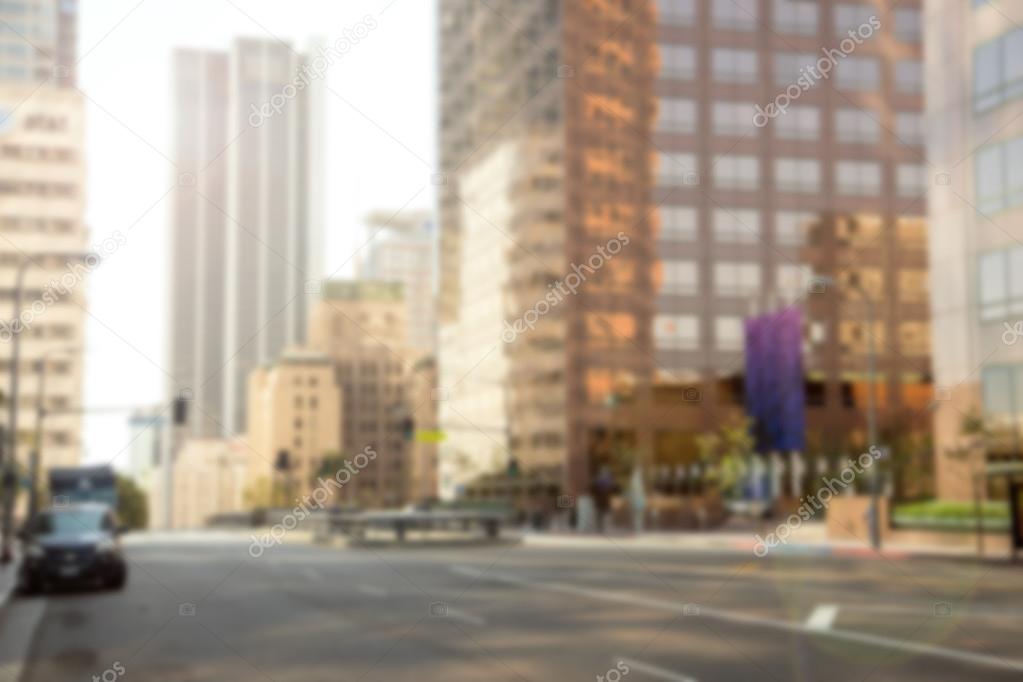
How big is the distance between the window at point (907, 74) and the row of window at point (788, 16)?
1955 millimetres

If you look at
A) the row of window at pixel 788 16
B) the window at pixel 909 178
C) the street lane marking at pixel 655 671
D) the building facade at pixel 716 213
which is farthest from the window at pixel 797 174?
the street lane marking at pixel 655 671

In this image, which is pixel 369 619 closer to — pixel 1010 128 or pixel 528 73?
pixel 1010 128

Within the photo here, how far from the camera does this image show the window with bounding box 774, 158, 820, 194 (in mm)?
94312

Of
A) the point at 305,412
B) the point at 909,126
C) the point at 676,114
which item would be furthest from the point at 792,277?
the point at 305,412

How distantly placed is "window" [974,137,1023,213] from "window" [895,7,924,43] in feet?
194

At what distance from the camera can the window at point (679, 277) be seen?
9438 cm

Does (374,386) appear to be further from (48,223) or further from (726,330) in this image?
(726,330)

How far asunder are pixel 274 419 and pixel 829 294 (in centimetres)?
9276

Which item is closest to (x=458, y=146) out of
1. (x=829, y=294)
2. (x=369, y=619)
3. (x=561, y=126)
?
(x=561, y=126)

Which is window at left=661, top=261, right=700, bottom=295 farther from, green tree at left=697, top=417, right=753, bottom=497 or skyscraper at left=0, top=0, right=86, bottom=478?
skyscraper at left=0, top=0, right=86, bottom=478

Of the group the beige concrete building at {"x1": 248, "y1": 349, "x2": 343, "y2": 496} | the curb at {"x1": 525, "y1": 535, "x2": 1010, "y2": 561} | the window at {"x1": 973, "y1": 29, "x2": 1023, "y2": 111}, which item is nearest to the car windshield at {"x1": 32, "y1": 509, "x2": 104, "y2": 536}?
the curb at {"x1": 525, "y1": 535, "x2": 1010, "y2": 561}

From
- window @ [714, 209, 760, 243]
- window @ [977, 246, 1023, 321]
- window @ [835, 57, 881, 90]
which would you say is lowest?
window @ [977, 246, 1023, 321]

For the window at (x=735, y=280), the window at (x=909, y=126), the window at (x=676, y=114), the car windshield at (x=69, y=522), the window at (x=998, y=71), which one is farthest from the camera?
the window at (x=735, y=280)

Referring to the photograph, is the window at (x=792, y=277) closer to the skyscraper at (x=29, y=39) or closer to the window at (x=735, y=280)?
the window at (x=735, y=280)
